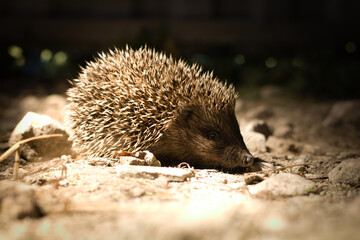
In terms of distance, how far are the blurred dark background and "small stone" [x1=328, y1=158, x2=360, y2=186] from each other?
5.56 m

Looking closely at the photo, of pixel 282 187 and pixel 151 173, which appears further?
pixel 151 173

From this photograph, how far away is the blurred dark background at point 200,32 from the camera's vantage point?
8977 mm

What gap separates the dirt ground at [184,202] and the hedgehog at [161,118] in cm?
29

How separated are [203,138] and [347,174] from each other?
1454 millimetres

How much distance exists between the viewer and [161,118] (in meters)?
3.84

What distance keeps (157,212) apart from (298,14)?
914 cm

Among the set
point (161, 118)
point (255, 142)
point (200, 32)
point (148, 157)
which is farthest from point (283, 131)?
point (200, 32)

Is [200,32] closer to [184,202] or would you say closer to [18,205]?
[184,202]

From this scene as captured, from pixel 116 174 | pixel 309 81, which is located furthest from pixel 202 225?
pixel 309 81

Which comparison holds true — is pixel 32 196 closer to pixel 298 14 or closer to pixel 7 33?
pixel 7 33

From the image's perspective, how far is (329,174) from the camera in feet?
11.0

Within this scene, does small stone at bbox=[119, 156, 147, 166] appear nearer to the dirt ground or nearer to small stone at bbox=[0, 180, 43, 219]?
the dirt ground

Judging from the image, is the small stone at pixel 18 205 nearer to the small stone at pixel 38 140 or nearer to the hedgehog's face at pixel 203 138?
the small stone at pixel 38 140

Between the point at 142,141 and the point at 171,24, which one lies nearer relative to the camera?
the point at 142,141
